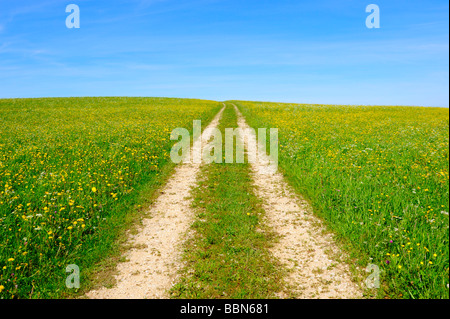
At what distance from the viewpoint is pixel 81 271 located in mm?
5551

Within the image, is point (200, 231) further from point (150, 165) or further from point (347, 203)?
point (150, 165)

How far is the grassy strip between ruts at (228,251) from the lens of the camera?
5.06 metres

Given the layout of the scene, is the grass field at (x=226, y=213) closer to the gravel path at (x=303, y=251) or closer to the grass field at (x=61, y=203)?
the grass field at (x=61, y=203)

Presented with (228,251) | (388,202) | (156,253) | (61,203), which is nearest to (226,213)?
(228,251)

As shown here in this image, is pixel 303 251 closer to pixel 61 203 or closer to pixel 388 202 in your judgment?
pixel 388 202

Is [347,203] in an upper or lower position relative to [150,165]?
lower

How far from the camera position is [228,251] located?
6164mm

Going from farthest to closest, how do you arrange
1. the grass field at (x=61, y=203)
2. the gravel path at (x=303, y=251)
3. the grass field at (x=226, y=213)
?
the grass field at (x=61, y=203), the grass field at (x=226, y=213), the gravel path at (x=303, y=251)

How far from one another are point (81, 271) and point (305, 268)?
460 cm

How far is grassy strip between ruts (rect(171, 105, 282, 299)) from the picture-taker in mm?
5062

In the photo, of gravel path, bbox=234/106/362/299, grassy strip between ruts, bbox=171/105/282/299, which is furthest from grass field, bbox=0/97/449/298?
gravel path, bbox=234/106/362/299

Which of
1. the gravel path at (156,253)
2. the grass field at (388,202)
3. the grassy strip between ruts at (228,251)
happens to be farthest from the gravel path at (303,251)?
the gravel path at (156,253)
